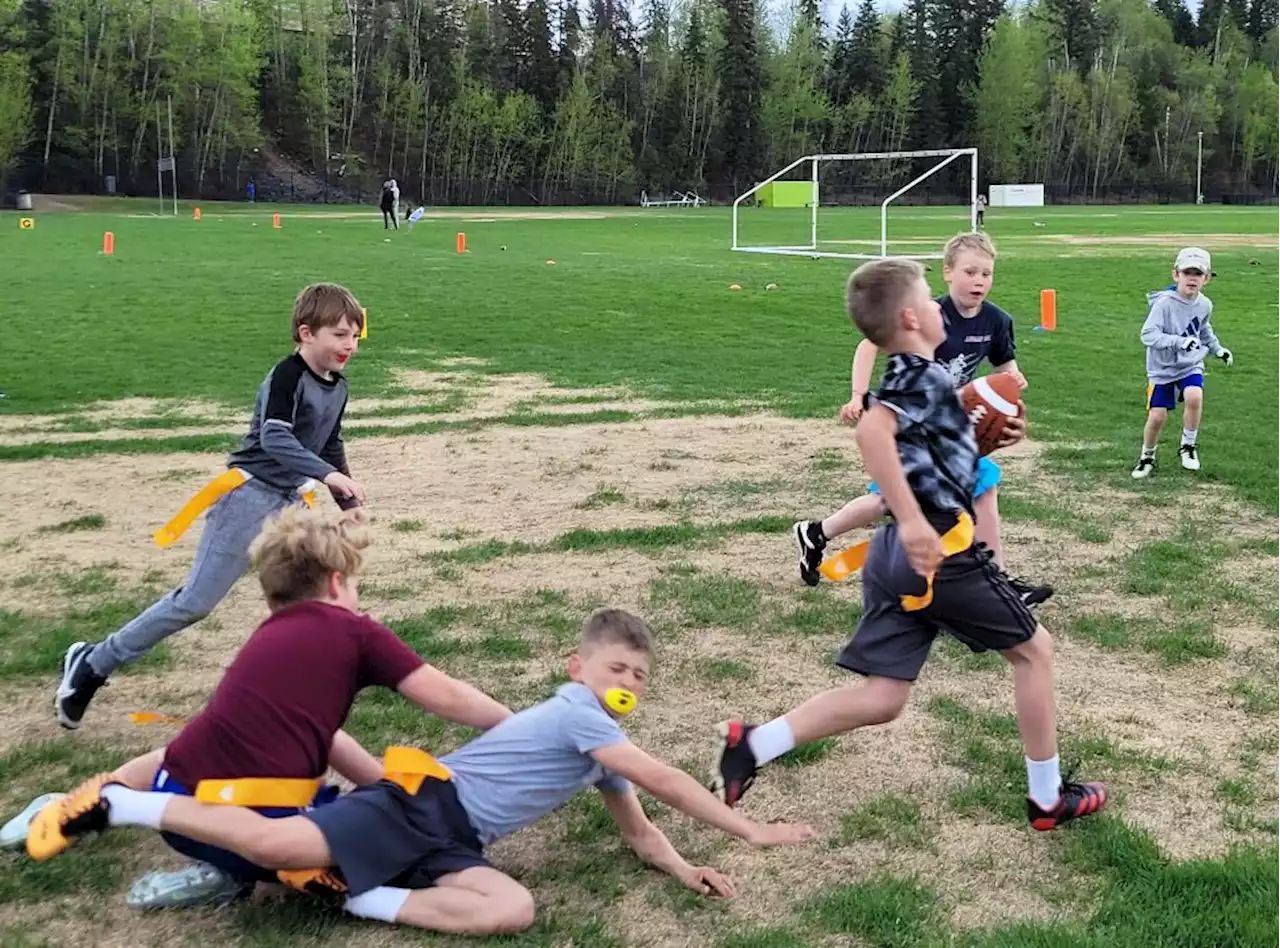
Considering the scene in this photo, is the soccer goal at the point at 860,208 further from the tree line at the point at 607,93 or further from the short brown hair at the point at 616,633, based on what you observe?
the short brown hair at the point at 616,633

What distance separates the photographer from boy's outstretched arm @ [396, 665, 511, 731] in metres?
3.56

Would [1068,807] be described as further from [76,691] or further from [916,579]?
[76,691]

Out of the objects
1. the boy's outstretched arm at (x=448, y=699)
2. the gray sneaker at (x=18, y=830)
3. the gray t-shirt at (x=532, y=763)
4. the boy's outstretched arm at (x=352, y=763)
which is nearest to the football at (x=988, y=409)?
the gray t-shirt at (x=532, y=763)

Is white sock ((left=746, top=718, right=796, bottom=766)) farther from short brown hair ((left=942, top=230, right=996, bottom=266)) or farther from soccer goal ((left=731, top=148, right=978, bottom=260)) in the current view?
soccer goal ((left=731, top=148, right=978, bottom=260))

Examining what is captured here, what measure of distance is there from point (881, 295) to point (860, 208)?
8009 centimetres

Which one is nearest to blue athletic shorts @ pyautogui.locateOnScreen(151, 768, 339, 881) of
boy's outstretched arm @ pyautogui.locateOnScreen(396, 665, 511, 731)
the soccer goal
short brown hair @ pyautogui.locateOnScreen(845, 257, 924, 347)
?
A: boy's outstretched arm @ pyautogui.locateOnScreen(396, 665, 511, 731)

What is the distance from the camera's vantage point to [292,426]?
15.4ft

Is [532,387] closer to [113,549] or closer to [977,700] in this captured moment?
[113,549]

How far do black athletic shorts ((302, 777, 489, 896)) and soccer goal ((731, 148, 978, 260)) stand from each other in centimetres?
2287

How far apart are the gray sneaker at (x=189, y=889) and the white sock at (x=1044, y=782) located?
2289 mm

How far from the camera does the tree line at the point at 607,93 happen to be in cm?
8062

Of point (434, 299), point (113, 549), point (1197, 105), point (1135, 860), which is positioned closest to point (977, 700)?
point (1135, 860)

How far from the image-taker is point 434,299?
20.4 meters

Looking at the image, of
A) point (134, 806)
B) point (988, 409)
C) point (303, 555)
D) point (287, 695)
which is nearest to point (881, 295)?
point (988, 409)
